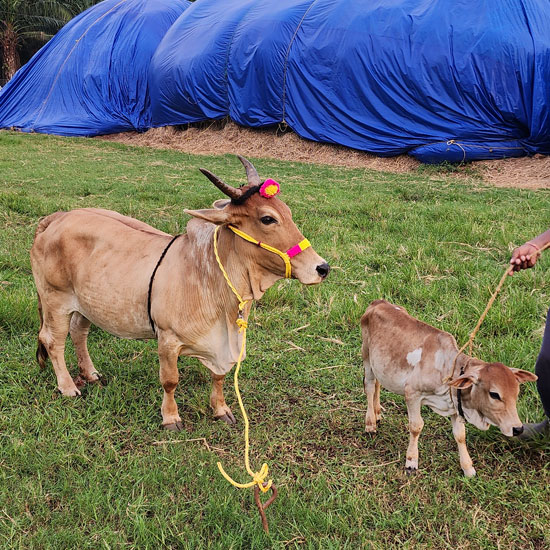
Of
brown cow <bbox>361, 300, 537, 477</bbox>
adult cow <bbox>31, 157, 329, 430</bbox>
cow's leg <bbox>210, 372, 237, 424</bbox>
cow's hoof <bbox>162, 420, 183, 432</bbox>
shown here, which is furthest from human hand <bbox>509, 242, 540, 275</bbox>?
cow's hoof <bbox>162, 420, 183, 432</bbox>

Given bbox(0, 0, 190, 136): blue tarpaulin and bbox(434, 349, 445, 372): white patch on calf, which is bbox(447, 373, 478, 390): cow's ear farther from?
bbox(0, 0, 190, 136): blue tarpaulin

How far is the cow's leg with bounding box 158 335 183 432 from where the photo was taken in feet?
11.0

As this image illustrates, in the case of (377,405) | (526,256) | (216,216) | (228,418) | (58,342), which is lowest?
(228,418)

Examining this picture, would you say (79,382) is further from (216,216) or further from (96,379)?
(216,216)

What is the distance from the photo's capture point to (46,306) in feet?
12.6

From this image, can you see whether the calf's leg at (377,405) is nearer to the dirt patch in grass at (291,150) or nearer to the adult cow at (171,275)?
the adult cow at (171,275)

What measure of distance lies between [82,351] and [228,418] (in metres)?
1.23

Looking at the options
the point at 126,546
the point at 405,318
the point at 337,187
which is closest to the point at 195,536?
the point at 126,546

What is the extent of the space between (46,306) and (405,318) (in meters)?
2.41

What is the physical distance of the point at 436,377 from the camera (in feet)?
9.79

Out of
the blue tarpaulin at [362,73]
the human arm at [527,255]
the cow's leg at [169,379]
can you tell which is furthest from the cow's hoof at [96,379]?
the blue tarpaulin at [362,73]

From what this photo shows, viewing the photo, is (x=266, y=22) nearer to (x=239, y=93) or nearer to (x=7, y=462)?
Answer: (x=239, y=93)

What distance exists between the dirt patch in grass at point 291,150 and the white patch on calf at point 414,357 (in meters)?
9.79

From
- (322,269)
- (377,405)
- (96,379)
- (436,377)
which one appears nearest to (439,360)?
(436,377)
